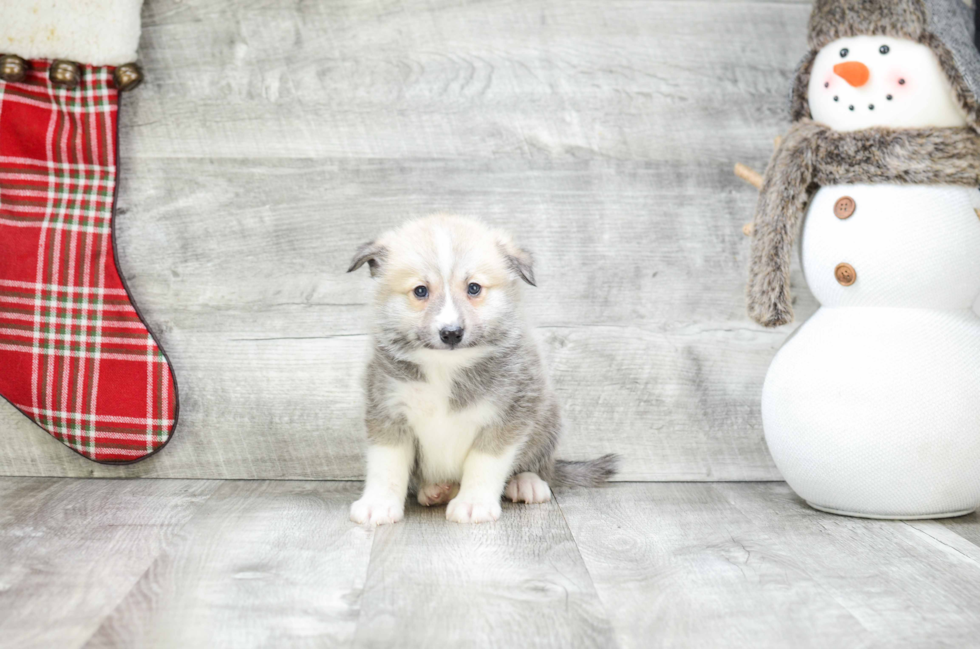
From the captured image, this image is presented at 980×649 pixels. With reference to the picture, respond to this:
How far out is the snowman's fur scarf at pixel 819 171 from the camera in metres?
1.76

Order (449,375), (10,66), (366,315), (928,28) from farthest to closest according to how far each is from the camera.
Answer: (366,315), (10,66), (449,375), (928,28)

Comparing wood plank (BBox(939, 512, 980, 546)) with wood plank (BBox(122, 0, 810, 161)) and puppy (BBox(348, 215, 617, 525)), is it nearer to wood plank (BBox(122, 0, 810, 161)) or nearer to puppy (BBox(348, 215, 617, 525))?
puppy (BBox(348, 215, 617, 525))

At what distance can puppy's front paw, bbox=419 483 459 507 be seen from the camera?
196 cm

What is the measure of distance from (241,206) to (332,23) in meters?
0.53

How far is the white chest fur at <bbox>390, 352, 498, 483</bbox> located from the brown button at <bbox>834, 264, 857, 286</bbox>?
2.58 feet

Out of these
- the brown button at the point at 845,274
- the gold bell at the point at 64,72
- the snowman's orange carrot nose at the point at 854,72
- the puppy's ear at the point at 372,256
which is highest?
the snowman's orange carrot nose at the point at 854,72

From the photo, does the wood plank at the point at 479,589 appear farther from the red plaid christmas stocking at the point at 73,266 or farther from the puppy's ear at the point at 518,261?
the red plaid christmas stocking at the point at 73,266

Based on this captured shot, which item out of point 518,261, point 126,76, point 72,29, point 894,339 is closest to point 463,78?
point 518,261

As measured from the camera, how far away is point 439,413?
1.86 m

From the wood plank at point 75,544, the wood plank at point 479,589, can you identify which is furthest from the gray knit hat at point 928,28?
the wood plank at point 75,544

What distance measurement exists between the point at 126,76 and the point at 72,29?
0.16m

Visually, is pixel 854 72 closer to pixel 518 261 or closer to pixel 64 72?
pixel 518 261

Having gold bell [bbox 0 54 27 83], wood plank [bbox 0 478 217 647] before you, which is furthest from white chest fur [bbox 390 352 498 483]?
gold bell [bbox 0 54 27 83]

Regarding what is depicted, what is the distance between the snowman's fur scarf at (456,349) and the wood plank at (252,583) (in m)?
0.27
